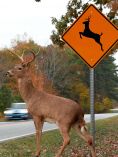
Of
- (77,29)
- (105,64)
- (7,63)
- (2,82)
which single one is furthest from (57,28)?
(105,64)

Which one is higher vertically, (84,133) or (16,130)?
(84,133)

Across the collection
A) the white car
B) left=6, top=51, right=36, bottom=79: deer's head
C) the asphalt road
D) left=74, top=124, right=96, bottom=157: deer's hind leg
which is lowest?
the white car

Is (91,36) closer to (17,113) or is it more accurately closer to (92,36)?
(92,36)

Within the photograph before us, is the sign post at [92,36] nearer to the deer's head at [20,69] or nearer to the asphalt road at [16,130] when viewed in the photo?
the deer's head at [20,69]

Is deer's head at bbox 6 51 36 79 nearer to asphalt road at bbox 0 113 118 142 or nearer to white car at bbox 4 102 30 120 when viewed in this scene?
asphalt road at bbox 0 113 118 142

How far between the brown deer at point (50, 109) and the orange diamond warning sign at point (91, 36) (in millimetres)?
977

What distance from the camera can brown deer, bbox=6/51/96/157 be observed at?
11250 millimetres

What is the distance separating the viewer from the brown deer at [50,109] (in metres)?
11.2

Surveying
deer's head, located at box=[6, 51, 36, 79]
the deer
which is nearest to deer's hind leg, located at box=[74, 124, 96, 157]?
deer's head, located at box=[6, 51, 36, 79]

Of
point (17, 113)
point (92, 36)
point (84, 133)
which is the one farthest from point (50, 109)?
point (17, 113)

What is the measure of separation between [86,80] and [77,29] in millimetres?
86648

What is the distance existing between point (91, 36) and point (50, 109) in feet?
5.81

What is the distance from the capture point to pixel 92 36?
11828 millimetres

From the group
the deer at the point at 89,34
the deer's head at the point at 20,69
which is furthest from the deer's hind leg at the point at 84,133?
the deer at the point at 89,34
